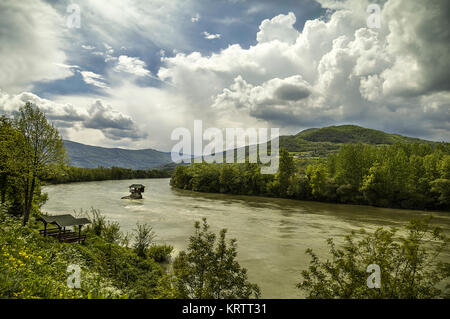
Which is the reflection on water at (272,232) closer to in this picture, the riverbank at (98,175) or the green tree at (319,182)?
the green tree at (319,182)

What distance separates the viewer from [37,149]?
834 inches

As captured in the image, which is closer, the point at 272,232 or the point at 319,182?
the point at 272,232

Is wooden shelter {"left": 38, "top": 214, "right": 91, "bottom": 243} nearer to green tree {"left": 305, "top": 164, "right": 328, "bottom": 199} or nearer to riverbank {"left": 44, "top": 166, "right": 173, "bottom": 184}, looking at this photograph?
green tree {"left": 305, "top": 164, "right": 328, "bottom": 199}

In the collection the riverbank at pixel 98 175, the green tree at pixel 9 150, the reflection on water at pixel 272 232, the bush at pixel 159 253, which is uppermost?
the green tree at pixel 9 150

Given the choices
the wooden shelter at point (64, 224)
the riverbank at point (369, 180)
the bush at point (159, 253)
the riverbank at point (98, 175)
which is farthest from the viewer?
the riverbank at point (98, 175)

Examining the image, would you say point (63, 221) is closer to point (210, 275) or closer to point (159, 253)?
point (159, 253)

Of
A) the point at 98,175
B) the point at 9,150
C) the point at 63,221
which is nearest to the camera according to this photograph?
the point at 63,221

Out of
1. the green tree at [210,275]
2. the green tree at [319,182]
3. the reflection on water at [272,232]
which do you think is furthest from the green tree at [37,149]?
the green tree at [319,182]

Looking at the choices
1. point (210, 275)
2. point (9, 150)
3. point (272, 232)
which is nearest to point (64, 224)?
point (9, 150)

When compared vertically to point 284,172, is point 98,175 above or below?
below

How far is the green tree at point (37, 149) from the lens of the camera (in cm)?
2059
